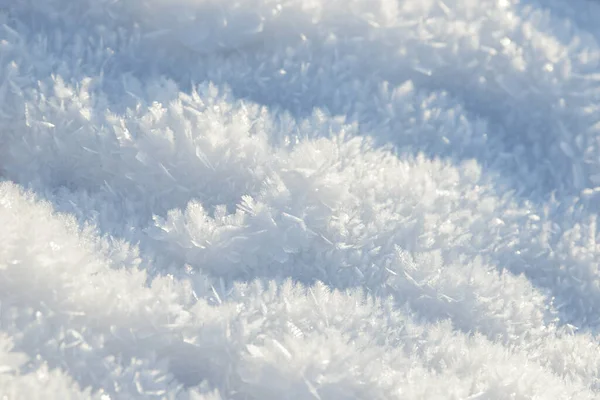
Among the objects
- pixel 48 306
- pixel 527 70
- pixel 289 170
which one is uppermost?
pixel 527 70

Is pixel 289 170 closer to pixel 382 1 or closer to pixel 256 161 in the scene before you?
pixel 256 161

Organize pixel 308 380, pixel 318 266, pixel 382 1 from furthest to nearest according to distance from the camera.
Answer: pixel 382 1
pixel 318 266
pixel 308 380

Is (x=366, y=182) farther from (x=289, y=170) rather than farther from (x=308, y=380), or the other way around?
(x=308, y=380)

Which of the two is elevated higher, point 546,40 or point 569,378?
point 546,40

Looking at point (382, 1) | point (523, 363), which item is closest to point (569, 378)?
point (523, 363)

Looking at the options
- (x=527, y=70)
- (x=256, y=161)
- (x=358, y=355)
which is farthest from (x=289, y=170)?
(x=527, y=70)

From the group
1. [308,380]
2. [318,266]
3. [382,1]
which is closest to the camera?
[308,380]

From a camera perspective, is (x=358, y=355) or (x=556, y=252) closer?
(x=358, y=355)
